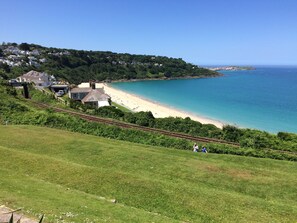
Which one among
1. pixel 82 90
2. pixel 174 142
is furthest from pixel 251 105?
pixel 174 142

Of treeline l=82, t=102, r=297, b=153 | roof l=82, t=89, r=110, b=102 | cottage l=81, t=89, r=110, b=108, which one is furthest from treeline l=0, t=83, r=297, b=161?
roof l=82, t=89, r=110, b=102

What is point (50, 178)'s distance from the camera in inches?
540

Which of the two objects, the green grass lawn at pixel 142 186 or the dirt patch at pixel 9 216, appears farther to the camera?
the green grass lawn at pixel 142 186

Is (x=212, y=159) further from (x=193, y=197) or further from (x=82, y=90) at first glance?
(x=82, y=90)

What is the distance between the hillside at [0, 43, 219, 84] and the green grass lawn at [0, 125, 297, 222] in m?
90.2

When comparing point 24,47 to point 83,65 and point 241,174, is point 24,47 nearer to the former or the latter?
point 83,65

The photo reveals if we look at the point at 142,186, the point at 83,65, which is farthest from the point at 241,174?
the point at 83,65

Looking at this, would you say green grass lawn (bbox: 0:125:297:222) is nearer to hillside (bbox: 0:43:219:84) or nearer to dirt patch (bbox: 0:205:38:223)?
dirt patch (bbox: 0:205:38:223)

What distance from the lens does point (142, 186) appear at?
13.3 meters

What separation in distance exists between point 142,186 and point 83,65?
15172cm

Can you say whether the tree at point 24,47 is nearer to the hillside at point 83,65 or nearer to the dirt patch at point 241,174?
the hillside at point 83,65

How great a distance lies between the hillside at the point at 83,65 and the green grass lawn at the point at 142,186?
90.2 m

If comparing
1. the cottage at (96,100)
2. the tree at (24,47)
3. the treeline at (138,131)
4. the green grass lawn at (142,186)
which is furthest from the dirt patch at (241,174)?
the tree at (24,47)

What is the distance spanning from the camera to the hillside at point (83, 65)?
405 ft
